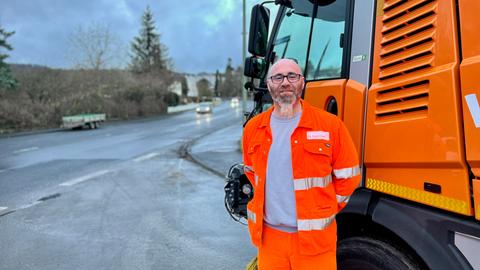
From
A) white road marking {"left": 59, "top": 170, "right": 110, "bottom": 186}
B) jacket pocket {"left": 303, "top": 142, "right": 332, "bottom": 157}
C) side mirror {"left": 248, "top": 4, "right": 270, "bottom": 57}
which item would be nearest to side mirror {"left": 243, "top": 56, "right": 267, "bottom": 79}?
side mirror {"left": 248, "top": 4, "right": 270, "bottom": 57}

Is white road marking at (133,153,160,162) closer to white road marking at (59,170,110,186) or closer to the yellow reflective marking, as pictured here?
white road marking at (59,170,110,186)

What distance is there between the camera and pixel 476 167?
66.8 inches

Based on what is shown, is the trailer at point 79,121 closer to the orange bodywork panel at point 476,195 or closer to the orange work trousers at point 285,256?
the orange work trousers at point 285,256

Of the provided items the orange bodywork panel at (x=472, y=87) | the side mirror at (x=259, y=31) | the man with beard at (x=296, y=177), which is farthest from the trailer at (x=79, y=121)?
the orange bodywork panel at (x=472, y=87)

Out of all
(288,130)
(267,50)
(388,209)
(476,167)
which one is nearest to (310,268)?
(388,209)

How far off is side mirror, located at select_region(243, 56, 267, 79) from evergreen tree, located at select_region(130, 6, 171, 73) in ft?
202

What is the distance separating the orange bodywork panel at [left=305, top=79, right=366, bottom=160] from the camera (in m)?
2.32

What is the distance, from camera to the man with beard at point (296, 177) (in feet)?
6.75

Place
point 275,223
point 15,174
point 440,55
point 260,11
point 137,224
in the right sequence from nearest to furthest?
point 440,55
point 275,223
point 260,11
point 137,224
point 15,174

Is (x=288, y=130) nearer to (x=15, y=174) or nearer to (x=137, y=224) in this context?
(x=137, y=224)

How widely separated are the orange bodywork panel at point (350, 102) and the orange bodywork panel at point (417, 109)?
2.3 inches

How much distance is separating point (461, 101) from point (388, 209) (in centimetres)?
75

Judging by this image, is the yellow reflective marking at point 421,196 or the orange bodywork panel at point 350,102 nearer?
the yellow reflective marking at point 421,196

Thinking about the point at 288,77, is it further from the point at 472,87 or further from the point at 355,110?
the point at 472,87
